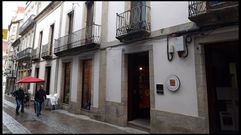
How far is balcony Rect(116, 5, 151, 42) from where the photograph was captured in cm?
762

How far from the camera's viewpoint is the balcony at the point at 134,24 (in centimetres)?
762

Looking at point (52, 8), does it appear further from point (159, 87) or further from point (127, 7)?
point (159, 87)

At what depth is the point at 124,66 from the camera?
28.3ft

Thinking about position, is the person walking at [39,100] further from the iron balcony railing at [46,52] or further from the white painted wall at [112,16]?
the white painted wall at [112,16]

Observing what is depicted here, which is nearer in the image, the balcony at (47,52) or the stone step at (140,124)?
the stone step at (140,124)

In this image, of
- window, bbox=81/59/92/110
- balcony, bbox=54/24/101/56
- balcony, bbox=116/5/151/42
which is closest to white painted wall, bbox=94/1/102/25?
balcony, bbox=54/24/101/56

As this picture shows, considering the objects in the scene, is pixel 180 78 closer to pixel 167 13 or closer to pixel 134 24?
pixel 167 13

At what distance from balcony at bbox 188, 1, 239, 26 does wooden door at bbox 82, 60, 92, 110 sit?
6244 mm

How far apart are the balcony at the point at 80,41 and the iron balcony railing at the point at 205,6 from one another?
4978mm

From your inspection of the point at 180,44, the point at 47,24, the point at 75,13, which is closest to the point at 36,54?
the point at 47,24

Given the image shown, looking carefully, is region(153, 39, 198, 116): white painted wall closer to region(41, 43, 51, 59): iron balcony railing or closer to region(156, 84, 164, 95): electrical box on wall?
region(156, 84, 164, 95): electrical box on wall

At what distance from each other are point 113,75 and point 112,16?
2.60 meters

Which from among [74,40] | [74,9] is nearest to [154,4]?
[74,40]

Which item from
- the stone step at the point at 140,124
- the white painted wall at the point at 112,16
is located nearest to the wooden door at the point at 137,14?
the white painted wall at the point at 112,16
